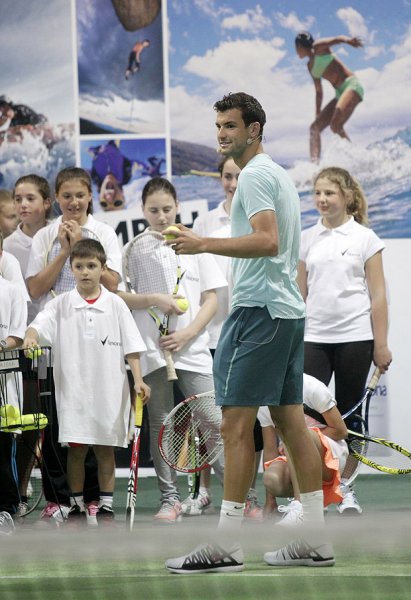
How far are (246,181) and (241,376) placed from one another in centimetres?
62

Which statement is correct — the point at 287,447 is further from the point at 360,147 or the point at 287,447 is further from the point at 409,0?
the point at 409,0

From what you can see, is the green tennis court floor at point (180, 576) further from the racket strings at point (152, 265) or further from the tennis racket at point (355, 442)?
the racket strings at point (152, 265)

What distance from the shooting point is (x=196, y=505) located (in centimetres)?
575

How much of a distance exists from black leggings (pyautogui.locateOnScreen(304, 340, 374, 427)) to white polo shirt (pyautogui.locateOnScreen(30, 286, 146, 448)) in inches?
37.2

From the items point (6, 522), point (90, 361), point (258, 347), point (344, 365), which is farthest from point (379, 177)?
point (258, 347)

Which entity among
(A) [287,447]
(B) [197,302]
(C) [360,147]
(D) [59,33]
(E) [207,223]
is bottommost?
(A) [287,447]

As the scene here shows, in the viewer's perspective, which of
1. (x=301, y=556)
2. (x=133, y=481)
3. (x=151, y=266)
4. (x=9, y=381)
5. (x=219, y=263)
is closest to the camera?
(x=301, y=556)

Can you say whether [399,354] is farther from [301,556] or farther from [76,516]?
[301,556]

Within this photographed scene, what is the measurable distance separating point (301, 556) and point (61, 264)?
206cm

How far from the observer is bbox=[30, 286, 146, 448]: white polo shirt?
543 centimetres

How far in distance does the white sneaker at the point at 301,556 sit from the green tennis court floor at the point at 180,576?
0.03m

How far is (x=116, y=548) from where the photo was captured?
256 centimetres

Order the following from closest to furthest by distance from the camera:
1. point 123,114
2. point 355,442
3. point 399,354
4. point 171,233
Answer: point 171,233 → point 355,442 → point 399,354 → point 123,114

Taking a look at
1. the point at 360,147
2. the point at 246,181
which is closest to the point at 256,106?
the point at 246,181
